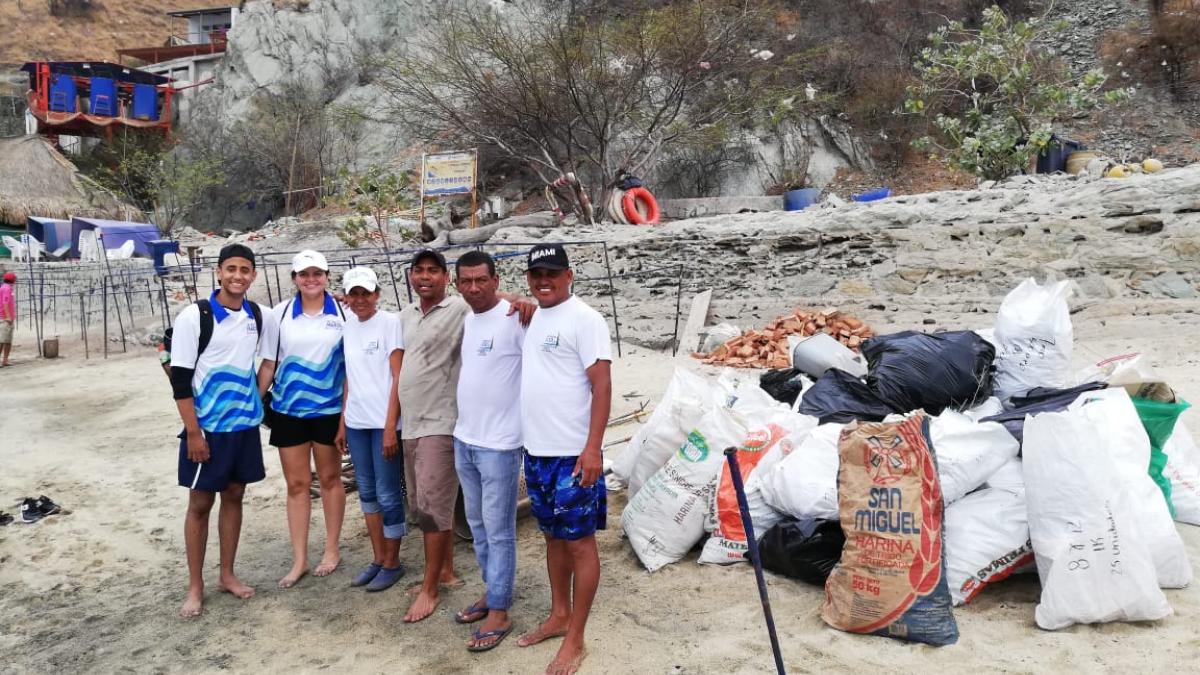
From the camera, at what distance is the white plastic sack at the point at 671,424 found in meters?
3.20

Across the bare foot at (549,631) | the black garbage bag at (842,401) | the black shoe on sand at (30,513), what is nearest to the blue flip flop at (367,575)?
the bare foot at (549,631)

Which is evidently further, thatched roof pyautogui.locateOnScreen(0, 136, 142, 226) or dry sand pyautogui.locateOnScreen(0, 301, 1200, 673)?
thatched roof pyautogui.locateOnScreen(0, 136, 142, 226)

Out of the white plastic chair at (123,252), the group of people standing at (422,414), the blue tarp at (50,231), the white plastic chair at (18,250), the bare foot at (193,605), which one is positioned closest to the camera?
the group of people standing at (422,414)

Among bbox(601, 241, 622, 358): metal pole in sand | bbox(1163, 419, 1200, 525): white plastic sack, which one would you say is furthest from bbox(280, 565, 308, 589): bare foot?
bbox(601, 241, 622, 358): metal pole in sand

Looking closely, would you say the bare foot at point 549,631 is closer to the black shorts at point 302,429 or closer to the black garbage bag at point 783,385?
the black shorts at point 302,429

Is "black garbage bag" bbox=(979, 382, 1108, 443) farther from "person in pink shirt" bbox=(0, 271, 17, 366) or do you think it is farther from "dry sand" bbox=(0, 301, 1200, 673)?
"person in pink shirt" bbox=(0, 271, 17, 366)

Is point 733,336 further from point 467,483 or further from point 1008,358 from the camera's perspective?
point 467,483

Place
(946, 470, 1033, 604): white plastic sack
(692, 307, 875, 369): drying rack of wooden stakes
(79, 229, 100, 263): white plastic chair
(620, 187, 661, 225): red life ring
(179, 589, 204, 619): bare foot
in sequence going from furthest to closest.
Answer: (79, 229, 100, 263): white plastic chair → (620, 187, 661, 225): red life ring → (692, 307, 875, 369): drying rack of wooden stakes → (179, 589, 204, 619): bare foot → (946, 470, 1033, 604): white plastic sack

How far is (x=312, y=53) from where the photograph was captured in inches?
1155

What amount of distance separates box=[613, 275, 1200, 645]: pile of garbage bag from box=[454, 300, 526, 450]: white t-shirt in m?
0.86

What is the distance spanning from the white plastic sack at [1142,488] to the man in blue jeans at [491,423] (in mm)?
1850

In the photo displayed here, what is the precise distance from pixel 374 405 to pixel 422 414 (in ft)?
1.02

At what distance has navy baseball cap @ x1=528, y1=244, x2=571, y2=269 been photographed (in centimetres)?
228

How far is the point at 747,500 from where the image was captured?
2.72 meters
